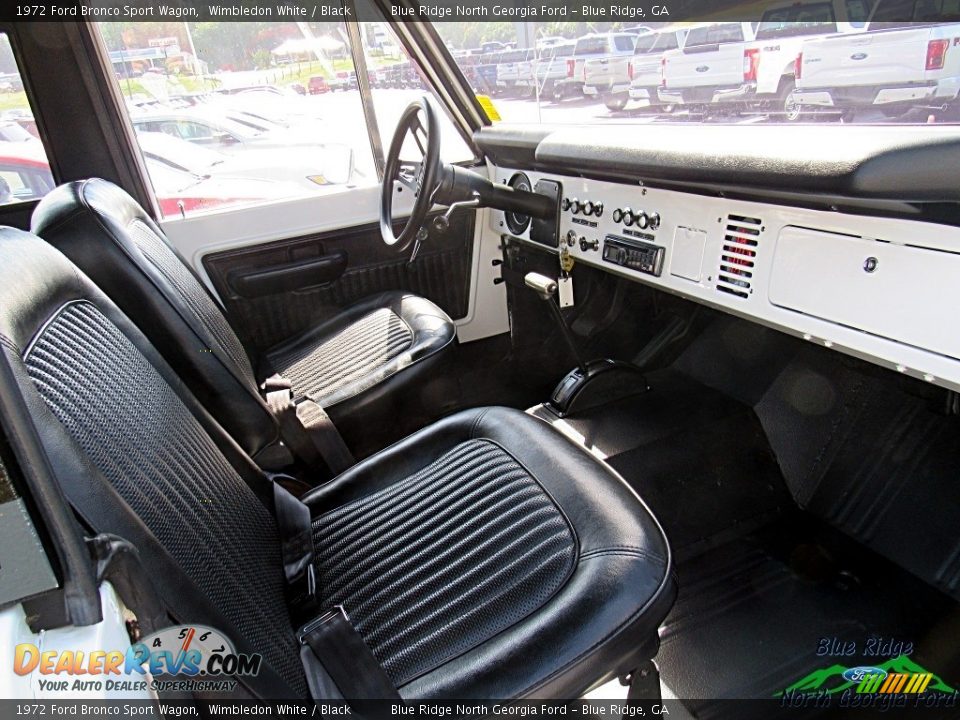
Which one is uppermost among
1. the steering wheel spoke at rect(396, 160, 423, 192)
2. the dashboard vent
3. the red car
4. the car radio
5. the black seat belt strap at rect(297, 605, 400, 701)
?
the red car

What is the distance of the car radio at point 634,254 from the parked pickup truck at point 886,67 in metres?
0.46

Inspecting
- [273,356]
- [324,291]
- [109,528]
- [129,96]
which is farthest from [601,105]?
[109,528]

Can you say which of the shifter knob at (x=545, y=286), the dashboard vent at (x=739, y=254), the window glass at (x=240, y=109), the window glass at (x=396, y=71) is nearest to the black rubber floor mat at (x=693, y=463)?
the shifter knob at (x=545, y=286)

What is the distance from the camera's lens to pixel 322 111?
2172mm

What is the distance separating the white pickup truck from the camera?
180cm

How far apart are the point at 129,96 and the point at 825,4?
186 cm

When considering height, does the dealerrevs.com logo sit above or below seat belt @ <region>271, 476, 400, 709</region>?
above

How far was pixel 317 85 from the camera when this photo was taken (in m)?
2.12

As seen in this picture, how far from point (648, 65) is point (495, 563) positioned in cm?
141

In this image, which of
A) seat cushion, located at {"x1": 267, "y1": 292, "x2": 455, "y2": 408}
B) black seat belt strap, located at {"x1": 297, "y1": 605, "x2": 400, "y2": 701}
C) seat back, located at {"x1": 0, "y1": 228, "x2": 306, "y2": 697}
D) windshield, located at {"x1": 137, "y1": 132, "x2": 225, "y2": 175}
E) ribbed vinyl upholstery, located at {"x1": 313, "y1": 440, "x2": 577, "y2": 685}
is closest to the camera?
seat back, located at {"x1": 0, "y1": 228, "x2": 306, "y2": 697}

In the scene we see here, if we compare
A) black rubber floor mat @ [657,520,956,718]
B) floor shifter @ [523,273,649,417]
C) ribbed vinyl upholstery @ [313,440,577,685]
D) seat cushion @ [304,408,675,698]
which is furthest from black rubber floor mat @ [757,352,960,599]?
ribbed vinyl upholstery @ [313,440,577,685]

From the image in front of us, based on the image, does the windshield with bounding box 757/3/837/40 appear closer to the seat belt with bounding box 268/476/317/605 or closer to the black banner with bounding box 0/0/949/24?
the black banner with bounding box 0/0/949/24

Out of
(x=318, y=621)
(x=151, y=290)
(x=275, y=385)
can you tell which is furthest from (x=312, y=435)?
(x=318, y=621)

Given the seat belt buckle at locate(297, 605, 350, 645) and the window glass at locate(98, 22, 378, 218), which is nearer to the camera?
the seat belt buckle at locate(297, 605, 350, 645)
